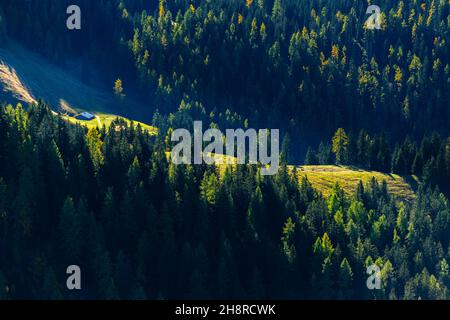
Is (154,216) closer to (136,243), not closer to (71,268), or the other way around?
(136,243)

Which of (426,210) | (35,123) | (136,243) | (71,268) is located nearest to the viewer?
(71,268)

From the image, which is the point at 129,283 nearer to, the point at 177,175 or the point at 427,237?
the point at 177,175

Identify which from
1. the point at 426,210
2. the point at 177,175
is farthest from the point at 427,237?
the point at 177,175

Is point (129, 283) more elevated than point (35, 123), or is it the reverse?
point (35, 123)

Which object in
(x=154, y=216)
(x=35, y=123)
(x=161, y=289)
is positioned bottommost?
(x=161, y=289)
